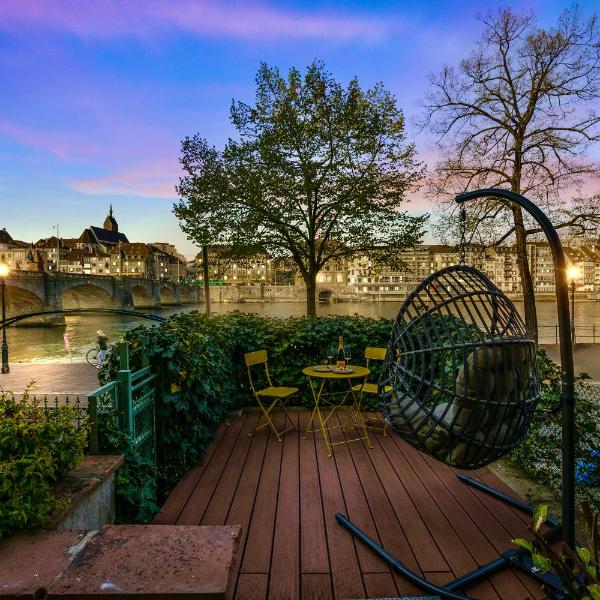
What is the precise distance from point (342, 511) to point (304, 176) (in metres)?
13.9

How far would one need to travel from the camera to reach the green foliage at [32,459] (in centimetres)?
170

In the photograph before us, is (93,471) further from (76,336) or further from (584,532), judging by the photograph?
(76,336)

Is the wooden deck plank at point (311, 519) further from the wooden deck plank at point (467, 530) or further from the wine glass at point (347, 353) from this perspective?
the wine glass at point (347, 353)

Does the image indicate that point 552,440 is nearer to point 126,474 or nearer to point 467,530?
point 467,530

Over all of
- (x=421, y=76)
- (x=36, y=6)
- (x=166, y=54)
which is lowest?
(x=36, y=6)

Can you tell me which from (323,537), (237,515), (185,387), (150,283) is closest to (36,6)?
(185,387)

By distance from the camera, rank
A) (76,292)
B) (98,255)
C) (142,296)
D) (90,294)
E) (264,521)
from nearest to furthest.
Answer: (264,521) → (76,292) → (90,294) → (142,296) → (98,255)

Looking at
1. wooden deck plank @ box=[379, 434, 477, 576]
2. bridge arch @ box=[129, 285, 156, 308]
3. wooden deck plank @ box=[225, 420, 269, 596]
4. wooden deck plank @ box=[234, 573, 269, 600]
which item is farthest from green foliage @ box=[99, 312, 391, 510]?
bridge arch @ box=[129, 285, 156, 308]

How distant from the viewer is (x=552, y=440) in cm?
370

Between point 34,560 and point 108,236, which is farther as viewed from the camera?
point 108,236

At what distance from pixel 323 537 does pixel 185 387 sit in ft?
5.61

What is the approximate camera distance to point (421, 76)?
1625 centimetres

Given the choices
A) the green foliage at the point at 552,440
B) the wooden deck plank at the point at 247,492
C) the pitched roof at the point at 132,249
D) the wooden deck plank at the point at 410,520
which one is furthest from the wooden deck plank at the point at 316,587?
the pitched roof at the point at 132,249

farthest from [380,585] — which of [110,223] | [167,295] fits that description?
[110,223]
